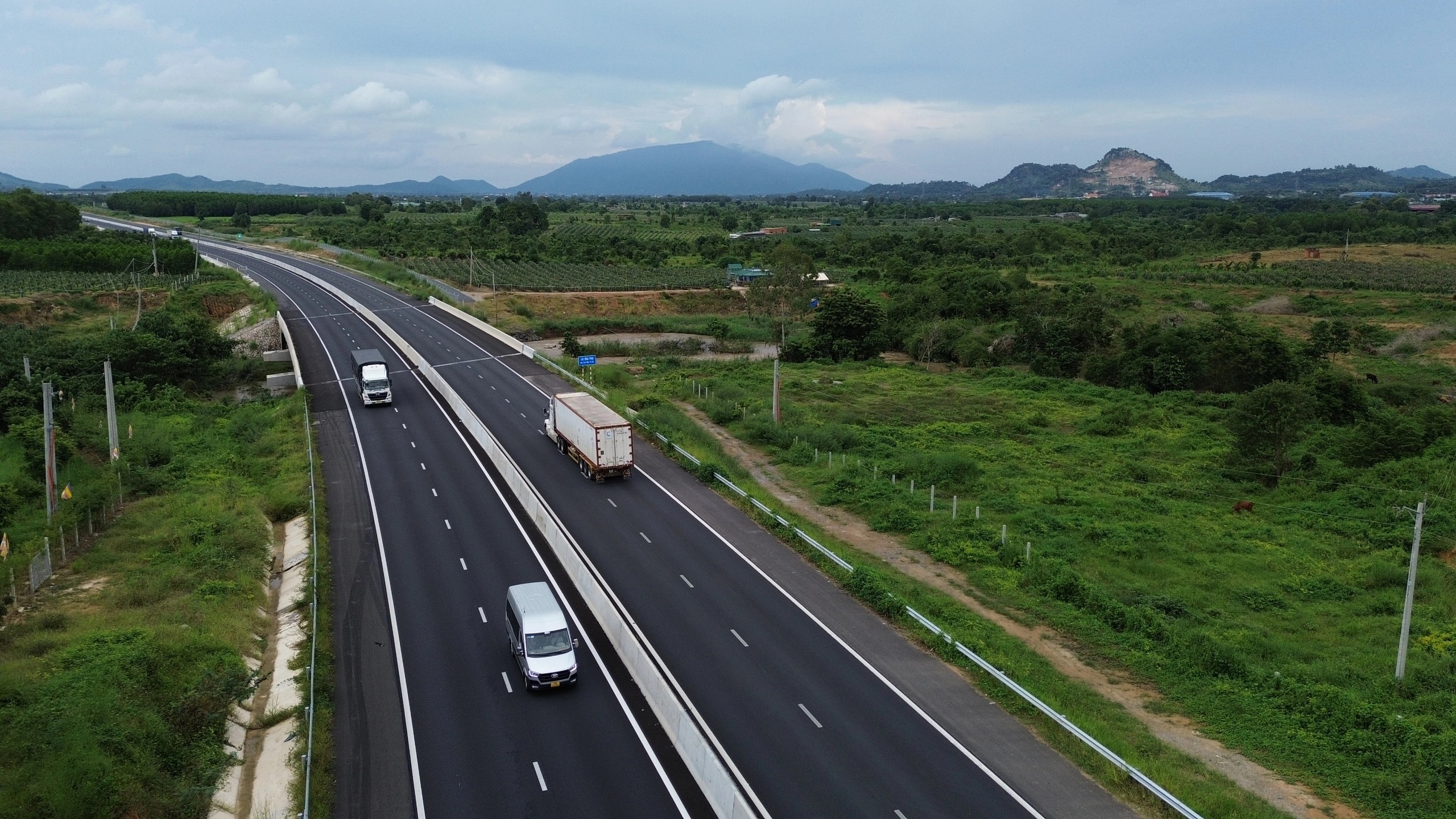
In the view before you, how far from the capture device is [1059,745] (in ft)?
66.9

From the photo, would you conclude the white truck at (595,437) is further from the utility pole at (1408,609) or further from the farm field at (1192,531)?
the utility pole at (1408,609)

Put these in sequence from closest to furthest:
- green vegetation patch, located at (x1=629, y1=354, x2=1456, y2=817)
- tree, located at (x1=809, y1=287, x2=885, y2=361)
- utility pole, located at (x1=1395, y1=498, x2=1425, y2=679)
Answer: green vegetation patch, located at (x1=629, y1=354, x2=1456, y2=817) < utility pole, located at (x1=1395, y1=498, x2=1425, y2=679) < tree, located at (x1=809, y1=287, x2=885, y2=361)

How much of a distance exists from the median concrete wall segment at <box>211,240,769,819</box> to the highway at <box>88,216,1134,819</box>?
0.35 metres

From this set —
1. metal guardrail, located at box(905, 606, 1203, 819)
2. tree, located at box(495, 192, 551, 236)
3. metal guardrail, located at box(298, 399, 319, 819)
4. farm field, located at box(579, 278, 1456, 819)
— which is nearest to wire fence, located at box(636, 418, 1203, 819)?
metal guardrail, located at box(905, 606, 1203, 819)

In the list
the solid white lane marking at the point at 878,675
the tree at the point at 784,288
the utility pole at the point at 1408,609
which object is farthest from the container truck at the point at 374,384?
the utility pole at the point at 1408,609

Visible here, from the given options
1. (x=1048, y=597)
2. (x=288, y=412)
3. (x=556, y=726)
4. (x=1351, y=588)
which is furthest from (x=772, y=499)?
(x=288, y=412)

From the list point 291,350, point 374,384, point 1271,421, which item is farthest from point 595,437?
point 291,350

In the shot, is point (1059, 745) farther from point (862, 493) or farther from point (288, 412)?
point (288, 412)

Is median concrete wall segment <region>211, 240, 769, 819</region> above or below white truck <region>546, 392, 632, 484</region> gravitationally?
below

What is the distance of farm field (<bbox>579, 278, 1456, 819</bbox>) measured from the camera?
21.0 m

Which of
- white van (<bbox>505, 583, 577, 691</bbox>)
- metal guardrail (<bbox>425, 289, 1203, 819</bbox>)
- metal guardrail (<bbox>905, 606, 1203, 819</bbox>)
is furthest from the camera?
white van (<bbox>505, 583, 577, 691</bbox>)

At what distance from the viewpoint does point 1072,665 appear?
2436 cm

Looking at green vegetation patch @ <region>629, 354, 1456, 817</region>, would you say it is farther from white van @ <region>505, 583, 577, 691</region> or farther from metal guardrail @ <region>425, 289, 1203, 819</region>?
white van @ <region>505, 583, 577, 691</region>

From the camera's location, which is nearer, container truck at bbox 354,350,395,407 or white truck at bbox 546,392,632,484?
white truck at bbox 546,392,632,484
